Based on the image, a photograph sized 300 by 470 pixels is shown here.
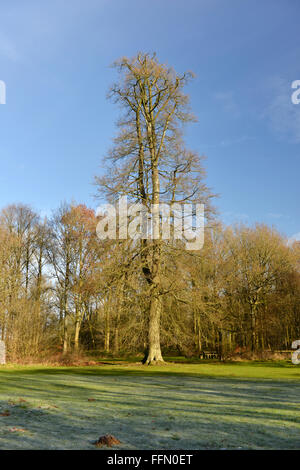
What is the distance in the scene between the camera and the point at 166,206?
22.4 meters

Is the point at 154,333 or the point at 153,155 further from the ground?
the point at 153,155

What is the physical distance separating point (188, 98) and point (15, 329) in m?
17.9

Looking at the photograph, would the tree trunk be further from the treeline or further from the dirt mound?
the dirt mound

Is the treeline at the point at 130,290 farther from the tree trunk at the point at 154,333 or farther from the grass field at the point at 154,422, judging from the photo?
the grass field at the point at 154,422

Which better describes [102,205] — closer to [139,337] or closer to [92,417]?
[139,337]

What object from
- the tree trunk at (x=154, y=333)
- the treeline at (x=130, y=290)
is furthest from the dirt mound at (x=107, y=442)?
the tree trunk at (x=154, y=333)

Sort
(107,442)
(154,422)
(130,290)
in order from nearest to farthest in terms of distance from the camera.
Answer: (107,442) < (154,422) < (130,290)

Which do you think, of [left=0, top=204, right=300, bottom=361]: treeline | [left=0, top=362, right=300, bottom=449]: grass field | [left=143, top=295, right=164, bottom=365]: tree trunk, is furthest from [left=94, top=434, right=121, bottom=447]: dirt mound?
[left=143, top=295, right=164, bottom=365]: tree trunk

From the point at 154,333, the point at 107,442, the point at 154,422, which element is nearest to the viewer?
the point at 107,442

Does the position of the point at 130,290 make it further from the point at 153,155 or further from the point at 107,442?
the point at 107,442

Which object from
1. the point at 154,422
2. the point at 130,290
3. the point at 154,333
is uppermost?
the point at 130,290

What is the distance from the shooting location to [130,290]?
20953 mm

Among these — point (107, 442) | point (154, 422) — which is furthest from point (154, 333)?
point (107, 442)
